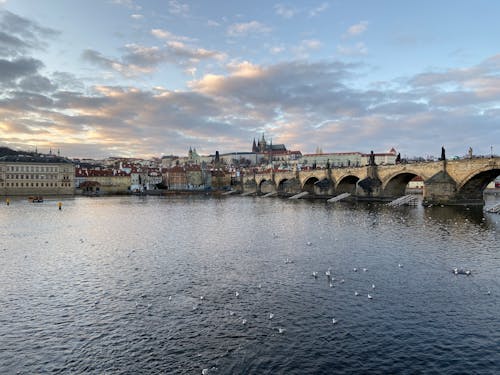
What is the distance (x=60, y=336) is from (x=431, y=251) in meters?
20.0

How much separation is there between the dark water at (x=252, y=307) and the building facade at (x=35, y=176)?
3860 inches

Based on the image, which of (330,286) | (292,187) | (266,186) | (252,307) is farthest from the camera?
(266,186)

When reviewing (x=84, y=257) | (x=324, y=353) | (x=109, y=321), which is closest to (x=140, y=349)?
(x=109, y=321)

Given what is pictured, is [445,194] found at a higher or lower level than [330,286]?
higher

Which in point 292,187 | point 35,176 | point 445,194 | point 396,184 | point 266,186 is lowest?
point 445,194

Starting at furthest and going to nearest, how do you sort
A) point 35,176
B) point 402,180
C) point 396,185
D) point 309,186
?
point 35,176, point 309,186, point 396,185, point 402,180

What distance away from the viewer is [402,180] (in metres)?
67.1

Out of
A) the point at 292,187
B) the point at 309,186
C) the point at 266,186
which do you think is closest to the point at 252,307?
the point at 309,186

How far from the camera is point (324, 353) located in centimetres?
1022

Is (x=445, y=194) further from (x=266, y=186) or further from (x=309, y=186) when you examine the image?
(x=266, y=186)

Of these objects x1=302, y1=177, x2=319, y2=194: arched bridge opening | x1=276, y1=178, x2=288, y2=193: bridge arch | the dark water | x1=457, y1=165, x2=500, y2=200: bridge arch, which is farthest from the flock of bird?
x1=276, y1=178, x2=288, y2=193: bridge arch

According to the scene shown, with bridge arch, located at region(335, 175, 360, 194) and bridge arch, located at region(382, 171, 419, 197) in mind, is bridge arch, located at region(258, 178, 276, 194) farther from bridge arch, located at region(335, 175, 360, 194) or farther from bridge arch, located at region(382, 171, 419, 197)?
bridge arch, located at region(382, 171, 419, 197)

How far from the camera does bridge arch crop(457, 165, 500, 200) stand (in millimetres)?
46531

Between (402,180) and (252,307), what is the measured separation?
60092mm
